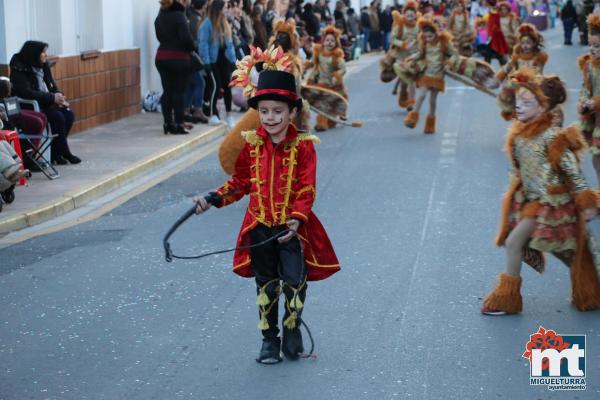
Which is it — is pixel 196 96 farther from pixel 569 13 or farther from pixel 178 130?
pixel 569 13

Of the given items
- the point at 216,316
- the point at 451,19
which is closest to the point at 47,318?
the point at 216,316

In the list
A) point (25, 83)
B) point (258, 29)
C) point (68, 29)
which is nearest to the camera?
point (25, 83)

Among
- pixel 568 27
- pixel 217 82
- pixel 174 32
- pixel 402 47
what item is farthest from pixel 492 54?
pixel 174 32

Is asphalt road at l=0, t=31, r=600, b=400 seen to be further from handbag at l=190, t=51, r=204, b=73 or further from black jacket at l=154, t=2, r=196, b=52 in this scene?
handbag at l=190, t=51, r=204, b=73

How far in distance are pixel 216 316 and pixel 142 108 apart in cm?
1309

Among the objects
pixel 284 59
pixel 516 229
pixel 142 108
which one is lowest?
pixel 142 108

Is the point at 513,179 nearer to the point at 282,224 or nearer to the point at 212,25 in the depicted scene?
the point at 282,224

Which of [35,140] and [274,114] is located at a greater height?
[274,114]

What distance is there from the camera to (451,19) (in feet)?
95.9

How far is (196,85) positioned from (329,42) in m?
2.13

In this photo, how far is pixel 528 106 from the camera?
24.4 ft

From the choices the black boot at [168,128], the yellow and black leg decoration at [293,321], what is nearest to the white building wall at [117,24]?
the black boot at [168,128]

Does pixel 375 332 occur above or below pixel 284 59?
below

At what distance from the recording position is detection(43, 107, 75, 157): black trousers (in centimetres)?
1377
